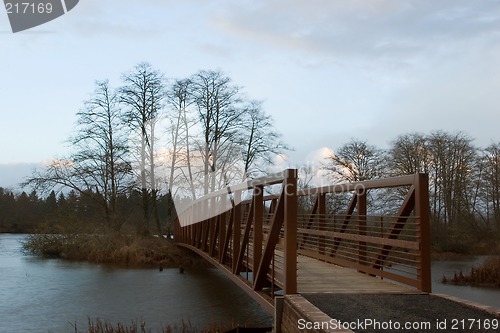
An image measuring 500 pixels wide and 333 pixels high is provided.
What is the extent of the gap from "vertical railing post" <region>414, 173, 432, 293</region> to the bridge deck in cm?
25

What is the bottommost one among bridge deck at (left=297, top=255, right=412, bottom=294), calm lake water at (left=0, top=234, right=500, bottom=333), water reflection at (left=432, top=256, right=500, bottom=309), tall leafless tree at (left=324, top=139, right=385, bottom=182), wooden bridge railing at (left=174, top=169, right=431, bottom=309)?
water reflection at (left=432, top=256, right=500, bottom=309)

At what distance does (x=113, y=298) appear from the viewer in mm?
14883

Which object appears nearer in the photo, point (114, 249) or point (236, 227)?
point (236, 227)

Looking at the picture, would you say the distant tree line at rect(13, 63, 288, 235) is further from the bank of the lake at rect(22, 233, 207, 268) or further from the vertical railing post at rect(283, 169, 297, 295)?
the vertical railing post at rect(283, 169, 297, 295)

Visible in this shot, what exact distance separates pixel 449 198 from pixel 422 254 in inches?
1133

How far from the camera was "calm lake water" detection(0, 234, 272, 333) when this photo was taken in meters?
11.6

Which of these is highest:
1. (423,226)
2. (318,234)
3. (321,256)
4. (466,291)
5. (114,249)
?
(423,226)

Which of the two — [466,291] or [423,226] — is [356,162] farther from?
[423,226]

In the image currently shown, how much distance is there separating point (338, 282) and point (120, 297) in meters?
9.72

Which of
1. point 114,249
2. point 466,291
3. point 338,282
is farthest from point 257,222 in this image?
point 114,249

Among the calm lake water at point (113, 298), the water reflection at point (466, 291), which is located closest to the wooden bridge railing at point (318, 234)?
the calm lake water at point (113, 298)

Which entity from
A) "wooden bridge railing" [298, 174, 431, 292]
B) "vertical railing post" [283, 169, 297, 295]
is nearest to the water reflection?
"wooden bridge railing" [298, 174, 431, 292]

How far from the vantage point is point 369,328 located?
4.54 m

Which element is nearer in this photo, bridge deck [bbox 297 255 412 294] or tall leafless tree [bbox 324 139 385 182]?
bridge deck [bbox 297 255 412 294]
